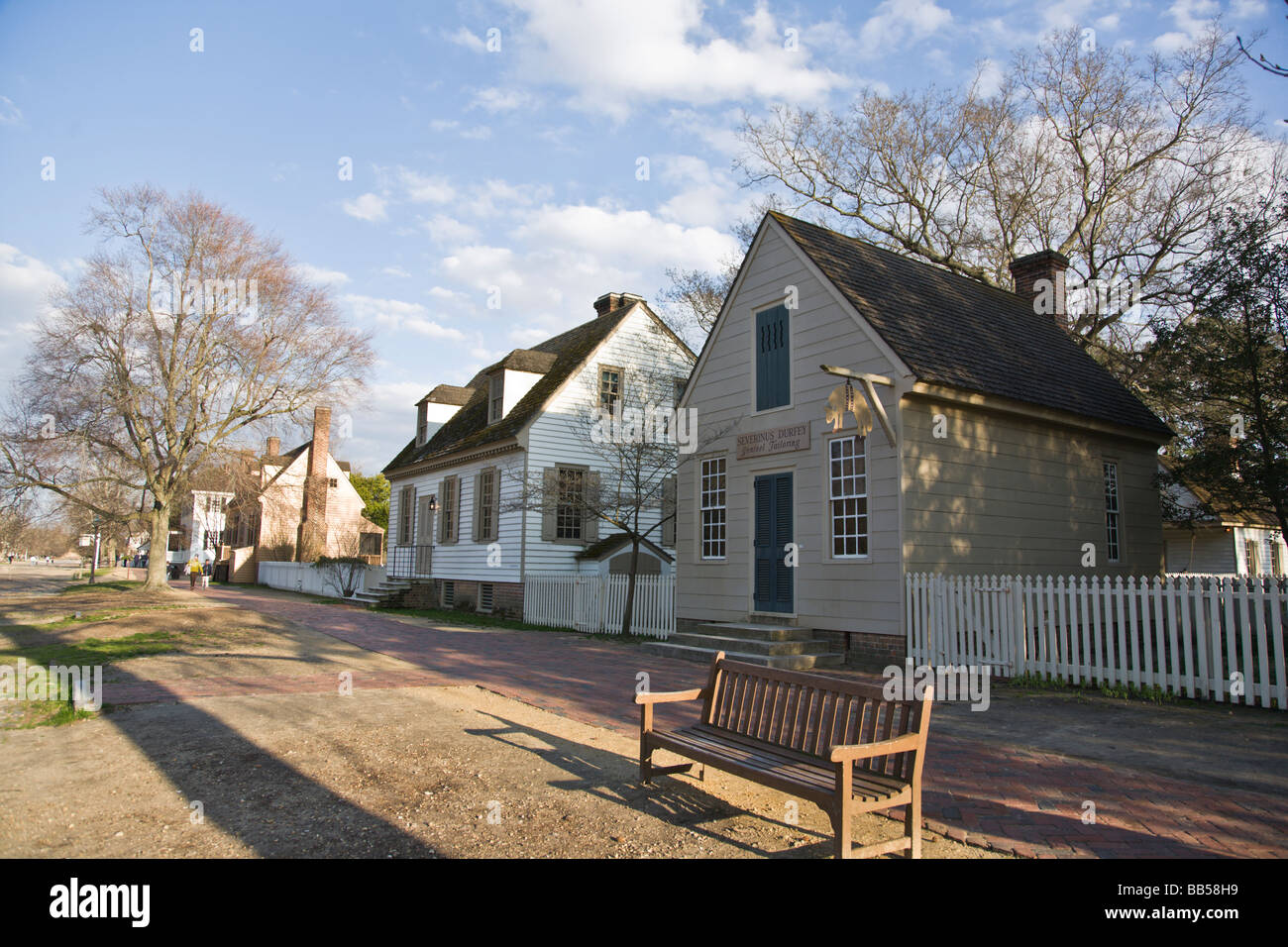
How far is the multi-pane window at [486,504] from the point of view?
80.0 feet

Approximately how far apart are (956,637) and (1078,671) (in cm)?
160

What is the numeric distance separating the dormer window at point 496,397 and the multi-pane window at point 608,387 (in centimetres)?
335

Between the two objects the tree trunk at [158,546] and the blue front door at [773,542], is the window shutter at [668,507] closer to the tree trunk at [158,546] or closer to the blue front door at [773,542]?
the blue front door at [773,542]

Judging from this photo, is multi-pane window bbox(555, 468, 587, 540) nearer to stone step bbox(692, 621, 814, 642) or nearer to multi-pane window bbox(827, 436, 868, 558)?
stone step bbox(692, 621, 814, 642)

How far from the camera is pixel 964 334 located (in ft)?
49.4

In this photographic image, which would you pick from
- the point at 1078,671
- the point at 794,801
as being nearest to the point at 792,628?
the point at 1078,671

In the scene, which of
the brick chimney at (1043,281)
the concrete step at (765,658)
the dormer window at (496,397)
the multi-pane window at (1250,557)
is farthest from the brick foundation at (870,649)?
the multi-pane window at (1250,557)

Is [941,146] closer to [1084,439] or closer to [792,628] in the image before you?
[1084,439]

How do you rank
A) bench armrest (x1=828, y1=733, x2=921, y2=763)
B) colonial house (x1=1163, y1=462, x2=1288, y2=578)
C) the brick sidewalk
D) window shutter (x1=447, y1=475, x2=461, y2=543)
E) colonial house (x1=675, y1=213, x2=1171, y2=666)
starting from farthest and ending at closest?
colonial house (x1=1163, y1=462, x2=1288, y2=578), window shutter (x1=447, y1=475, x2=461, y2=543), colonial house (x1=675, y1=213, x2=1171, y2=666), the brick sidewalk, bench armrest (x1=828, y1=733, x2=921, y2=763)

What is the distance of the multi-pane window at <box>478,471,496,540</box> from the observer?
2439 centimetres

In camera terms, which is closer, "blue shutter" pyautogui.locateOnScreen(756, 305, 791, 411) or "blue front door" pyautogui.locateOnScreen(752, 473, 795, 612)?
"blue front door" pyautogui.locateOnScreen(752, 473, 795, 612)

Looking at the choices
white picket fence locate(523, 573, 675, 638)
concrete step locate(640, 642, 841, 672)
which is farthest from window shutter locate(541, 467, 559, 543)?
concrete step locate(640, 642, 841, 672)

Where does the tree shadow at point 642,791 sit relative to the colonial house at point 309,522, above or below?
below

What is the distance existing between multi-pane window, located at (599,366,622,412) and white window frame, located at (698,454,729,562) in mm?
8597
